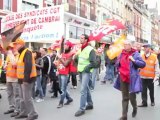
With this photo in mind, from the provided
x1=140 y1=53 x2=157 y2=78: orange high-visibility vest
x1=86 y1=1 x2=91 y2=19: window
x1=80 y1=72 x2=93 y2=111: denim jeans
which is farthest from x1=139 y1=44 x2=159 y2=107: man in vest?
x1=86 y1=1 x2=91 y2=19: window

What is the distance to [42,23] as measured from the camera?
12.4 metres

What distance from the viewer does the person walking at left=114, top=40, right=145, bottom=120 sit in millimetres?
8430

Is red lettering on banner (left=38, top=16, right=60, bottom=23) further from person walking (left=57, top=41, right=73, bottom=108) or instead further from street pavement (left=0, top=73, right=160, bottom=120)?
street pavement (left=0, top=73, right=160, bottom=120)

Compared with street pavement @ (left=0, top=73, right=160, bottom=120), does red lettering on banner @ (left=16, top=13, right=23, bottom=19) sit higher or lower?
higher

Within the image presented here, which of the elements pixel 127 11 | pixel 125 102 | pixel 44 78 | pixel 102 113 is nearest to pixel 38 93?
pixel 44 78

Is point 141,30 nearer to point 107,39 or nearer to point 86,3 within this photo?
point 107,39

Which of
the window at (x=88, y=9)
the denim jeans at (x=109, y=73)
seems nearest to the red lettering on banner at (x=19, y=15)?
the denim jeans at (x=109, y=73)

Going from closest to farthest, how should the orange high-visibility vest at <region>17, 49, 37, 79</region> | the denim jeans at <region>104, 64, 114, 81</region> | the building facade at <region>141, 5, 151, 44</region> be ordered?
the orange high-visibility vest at <region>17, 49, 37, 79</region> → the denim jeans at <region>104, 64, 114, 81</region> → the building facade at <region>141, 5, 151, 44</region>

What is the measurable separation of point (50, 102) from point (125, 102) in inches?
137

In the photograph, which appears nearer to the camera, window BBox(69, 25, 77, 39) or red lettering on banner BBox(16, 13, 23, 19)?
red lettering on banner BBox(16, 13, 23, 19)

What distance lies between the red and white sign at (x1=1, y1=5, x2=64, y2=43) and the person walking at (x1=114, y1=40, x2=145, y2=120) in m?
3.43

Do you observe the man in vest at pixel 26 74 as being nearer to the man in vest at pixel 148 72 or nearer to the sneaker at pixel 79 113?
the sneaker at pixel 79 113

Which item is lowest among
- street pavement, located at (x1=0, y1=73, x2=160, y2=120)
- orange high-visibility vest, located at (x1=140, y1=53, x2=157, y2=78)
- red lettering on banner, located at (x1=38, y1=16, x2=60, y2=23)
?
street pavement, located at (x1=0, y1=73, x2=160, y2=120)

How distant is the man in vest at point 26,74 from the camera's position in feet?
27.7
